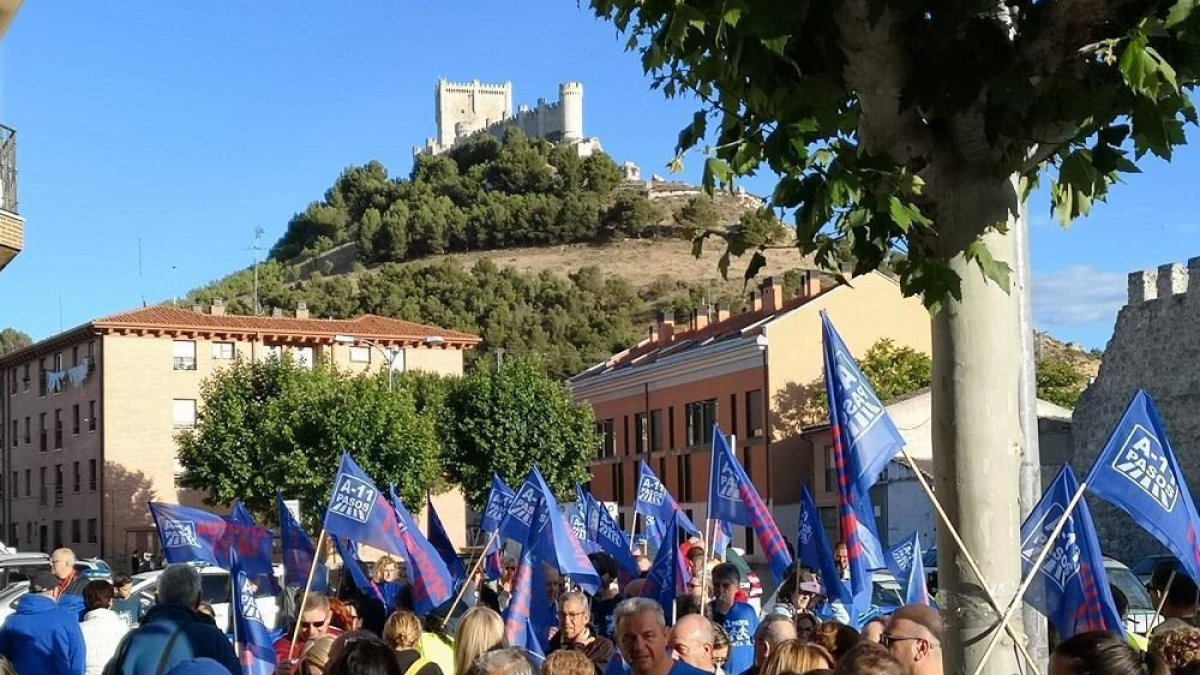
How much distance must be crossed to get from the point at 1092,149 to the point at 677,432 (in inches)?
2047

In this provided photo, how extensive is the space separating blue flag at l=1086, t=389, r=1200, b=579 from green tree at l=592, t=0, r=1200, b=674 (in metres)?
3.14

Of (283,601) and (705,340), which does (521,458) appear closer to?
(705,340)

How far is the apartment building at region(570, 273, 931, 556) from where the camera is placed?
167 ft

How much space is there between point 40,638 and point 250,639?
89.8 inches

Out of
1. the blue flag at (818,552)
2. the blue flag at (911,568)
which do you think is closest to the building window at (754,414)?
the blue flag at (818,552)

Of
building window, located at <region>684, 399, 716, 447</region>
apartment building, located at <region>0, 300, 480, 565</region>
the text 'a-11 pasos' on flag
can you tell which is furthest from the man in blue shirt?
apartment building, located at <region>0, 300, 480, 565</region>

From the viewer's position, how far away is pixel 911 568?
10.8 metres

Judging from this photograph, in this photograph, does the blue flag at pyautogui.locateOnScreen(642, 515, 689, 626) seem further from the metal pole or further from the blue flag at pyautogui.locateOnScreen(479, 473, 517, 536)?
the blue flag at pyautogui.locateOnScreen(479, 473, 517, 536)

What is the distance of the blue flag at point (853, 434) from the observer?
21.3 ft

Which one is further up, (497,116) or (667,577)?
(497,116)

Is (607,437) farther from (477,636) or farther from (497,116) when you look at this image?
(497,116)

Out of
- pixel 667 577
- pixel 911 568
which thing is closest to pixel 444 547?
pixel 667 577

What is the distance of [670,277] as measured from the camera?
124 meters

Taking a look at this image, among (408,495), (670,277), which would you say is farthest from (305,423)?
(670,277)
